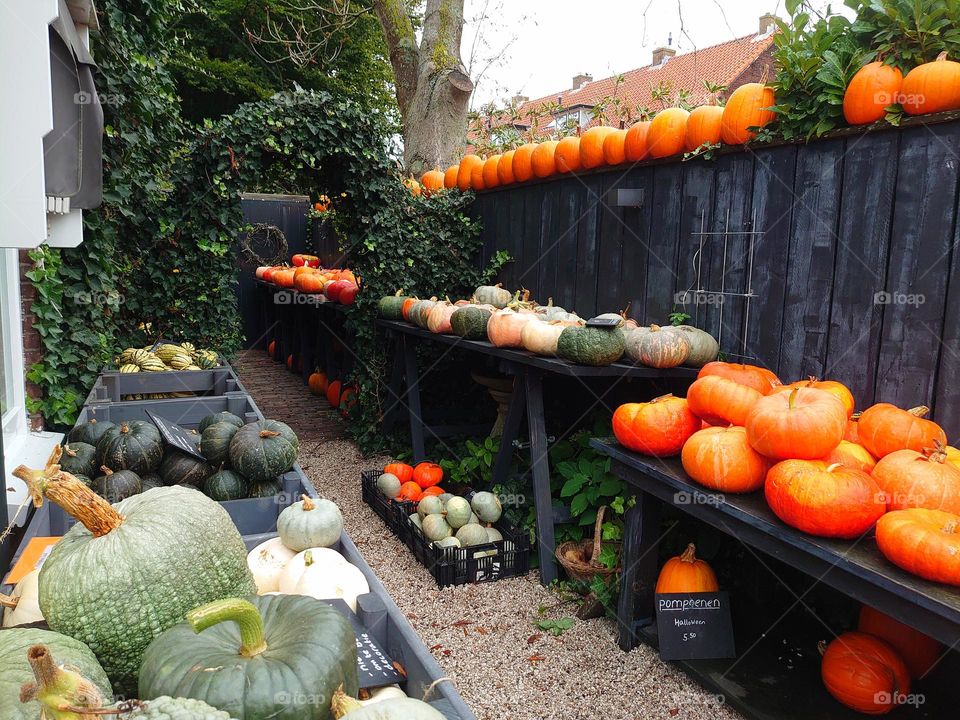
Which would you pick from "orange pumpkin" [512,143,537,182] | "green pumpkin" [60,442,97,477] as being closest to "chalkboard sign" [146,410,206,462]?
"green pumpkin" [60,442,97,477]

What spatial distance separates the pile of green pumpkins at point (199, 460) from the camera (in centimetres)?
258

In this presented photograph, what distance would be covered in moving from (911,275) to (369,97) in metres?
19.7

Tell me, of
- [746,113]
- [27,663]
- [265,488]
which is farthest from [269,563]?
[746,113]

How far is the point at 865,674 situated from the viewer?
2.46 m

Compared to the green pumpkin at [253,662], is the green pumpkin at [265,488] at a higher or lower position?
lower

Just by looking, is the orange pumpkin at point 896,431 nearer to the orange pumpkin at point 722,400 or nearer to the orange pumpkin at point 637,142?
the orange pumpkin at point 722,400

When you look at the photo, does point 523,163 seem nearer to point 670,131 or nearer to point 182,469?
point 670,131

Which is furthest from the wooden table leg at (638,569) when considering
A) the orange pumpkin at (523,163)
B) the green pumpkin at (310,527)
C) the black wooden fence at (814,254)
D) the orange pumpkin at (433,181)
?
the orange pumpkin at (433,181)

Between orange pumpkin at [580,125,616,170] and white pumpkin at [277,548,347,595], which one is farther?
orange pumpkin at [580,125,616,170]

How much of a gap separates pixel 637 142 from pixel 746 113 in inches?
31.8

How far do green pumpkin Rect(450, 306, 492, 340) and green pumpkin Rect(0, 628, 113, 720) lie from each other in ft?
11.4

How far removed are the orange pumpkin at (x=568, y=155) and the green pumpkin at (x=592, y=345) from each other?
1677 millimetres

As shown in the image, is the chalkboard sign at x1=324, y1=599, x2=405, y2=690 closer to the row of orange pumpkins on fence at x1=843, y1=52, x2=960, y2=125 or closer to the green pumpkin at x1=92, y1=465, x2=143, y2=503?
the green pumpkin at x1=92, y1=465, x2=143, y2=503

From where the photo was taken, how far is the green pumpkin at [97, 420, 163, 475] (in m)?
2.56
